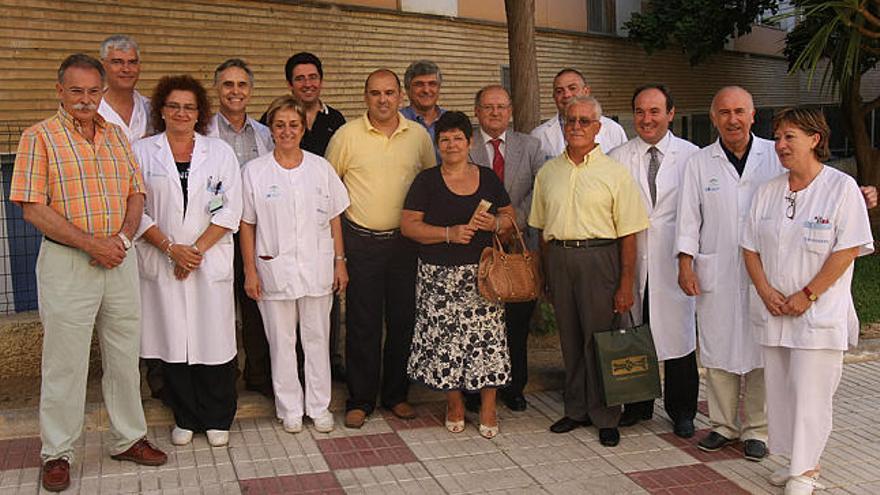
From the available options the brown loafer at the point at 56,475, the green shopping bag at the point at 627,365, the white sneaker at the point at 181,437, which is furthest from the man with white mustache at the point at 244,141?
the green shopping bag at the point at 627,365

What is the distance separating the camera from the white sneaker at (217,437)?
16.9ft

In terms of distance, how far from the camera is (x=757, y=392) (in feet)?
16.9

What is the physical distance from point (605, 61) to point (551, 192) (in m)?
10.2

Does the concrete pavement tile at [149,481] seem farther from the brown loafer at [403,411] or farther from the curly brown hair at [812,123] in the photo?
the curly brown hair at [812,123]

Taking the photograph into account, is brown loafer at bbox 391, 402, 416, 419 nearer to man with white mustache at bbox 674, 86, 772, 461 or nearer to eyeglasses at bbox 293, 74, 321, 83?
man with white mustache at bbox 674, 86, 772, 461

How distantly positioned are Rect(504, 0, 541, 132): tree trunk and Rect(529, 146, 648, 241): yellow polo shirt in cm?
199

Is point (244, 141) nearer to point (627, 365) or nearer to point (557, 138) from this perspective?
point (557, 138)

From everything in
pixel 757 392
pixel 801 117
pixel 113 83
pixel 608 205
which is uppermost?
pixel 113 83

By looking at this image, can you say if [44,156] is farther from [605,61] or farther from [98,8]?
[605,61]

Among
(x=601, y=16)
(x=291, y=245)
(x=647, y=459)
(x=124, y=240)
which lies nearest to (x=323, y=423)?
(x=291, y=245)

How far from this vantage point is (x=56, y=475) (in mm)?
4496

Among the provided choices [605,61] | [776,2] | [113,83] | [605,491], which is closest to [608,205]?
[605,491]

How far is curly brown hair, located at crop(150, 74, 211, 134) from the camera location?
4.91m

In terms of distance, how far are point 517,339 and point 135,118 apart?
263 cm
